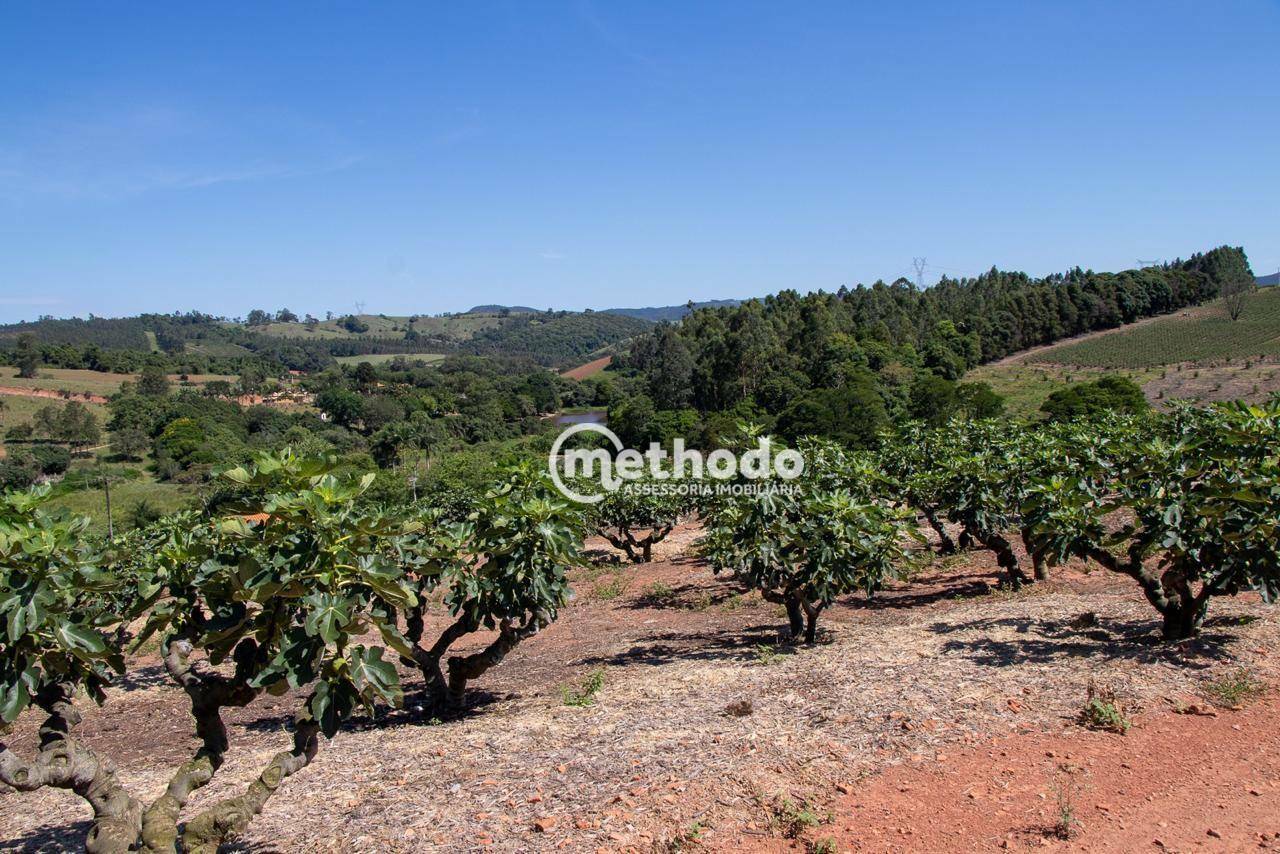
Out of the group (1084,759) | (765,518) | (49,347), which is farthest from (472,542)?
(49,347)

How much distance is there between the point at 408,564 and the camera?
28.7 feet

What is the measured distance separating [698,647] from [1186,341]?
329ft

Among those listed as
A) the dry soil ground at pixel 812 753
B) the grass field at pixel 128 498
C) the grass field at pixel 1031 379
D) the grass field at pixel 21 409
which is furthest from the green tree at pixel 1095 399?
the grass field at pixel 21 409

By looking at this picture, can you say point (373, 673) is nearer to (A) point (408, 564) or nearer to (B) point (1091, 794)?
(A) point (408, 564)

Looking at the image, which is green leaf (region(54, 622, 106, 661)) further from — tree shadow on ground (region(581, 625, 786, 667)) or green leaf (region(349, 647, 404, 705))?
tree shadow on ground (region(581, 625, 786, 667))

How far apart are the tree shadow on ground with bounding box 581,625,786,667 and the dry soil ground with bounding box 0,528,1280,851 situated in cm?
11

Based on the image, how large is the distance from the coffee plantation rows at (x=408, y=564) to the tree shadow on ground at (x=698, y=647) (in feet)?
2.94

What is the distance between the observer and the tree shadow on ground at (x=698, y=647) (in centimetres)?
1181

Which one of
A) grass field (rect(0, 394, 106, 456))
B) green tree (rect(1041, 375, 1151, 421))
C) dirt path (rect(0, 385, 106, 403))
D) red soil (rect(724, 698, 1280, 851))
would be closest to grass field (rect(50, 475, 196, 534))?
grass field (rect(0, 394, 106, 456))

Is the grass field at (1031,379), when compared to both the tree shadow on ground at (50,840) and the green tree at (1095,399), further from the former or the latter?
the tree shadow on ground at (50,840)

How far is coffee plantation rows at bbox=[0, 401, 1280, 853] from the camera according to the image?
15.3 ft

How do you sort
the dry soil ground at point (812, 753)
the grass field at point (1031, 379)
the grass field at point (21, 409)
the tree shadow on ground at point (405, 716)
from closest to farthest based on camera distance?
1. the dry soil ground at point (812, 753)
2. the tree shadow on ground at point (405, 716)
3. the grass field at point (1031, 379)
4. the grass field at point (21, 409)

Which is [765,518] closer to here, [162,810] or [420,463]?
[162,810]

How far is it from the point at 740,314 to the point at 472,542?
256 feet
